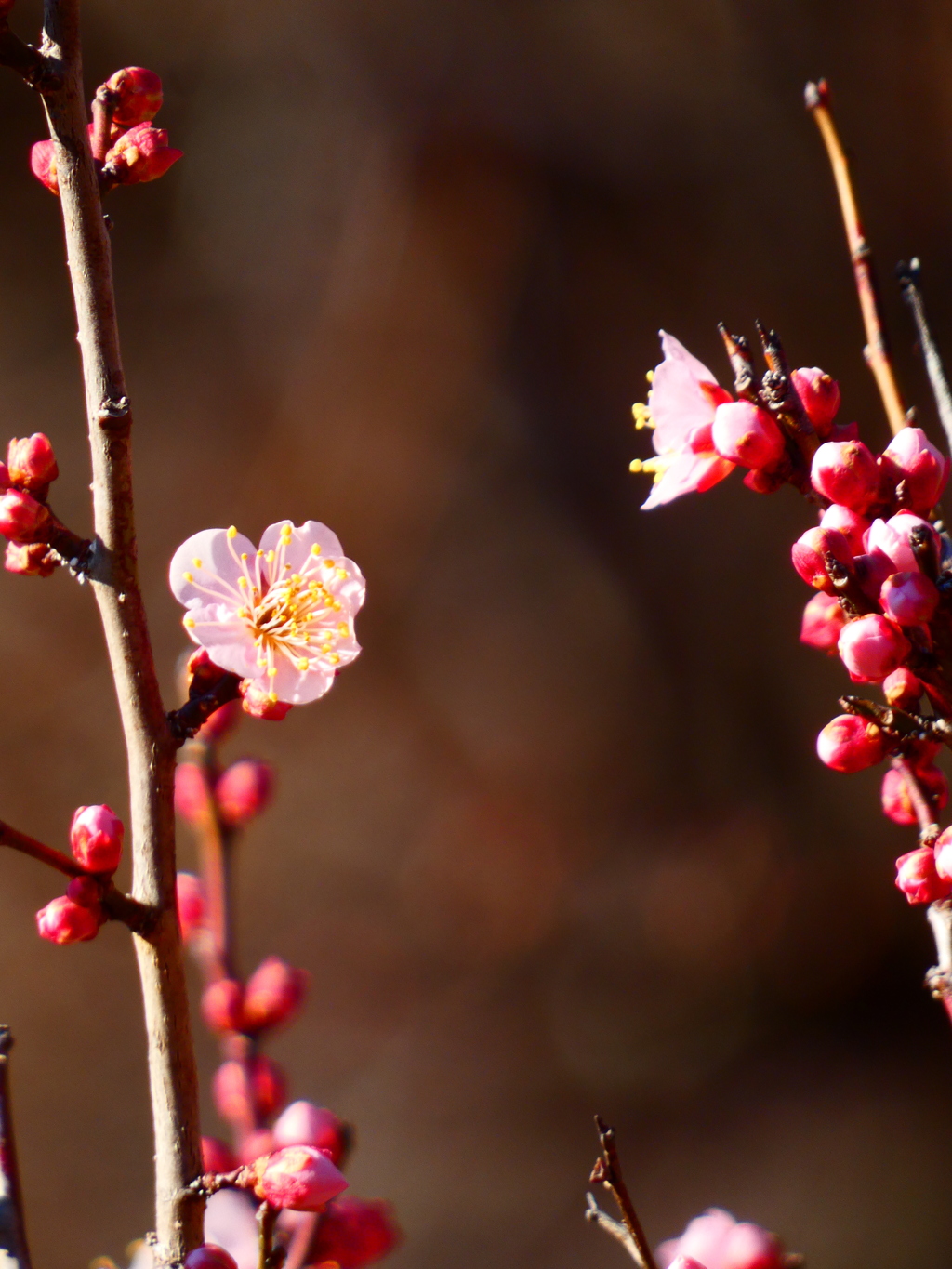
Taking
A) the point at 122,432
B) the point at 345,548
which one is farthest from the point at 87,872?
the point at 345,548

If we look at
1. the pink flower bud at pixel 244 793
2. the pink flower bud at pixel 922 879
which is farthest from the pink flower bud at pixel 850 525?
the pink flower bud at pixel 244 793

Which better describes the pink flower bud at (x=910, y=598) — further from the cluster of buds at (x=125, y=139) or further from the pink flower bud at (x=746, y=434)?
the cluster of buds at (x=125, y=139)

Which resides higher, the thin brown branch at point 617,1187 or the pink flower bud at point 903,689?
the pink flower bud at point 903,689

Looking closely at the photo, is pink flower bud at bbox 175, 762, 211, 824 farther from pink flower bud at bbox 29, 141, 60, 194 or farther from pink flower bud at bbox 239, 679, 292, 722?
pink flower bud at bbox 29, 141, 60, 194

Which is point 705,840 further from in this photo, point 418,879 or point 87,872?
point 87,872

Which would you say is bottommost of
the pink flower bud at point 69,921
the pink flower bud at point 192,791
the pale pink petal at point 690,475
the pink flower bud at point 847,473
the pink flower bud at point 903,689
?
the pink flower bud at point 903,689
